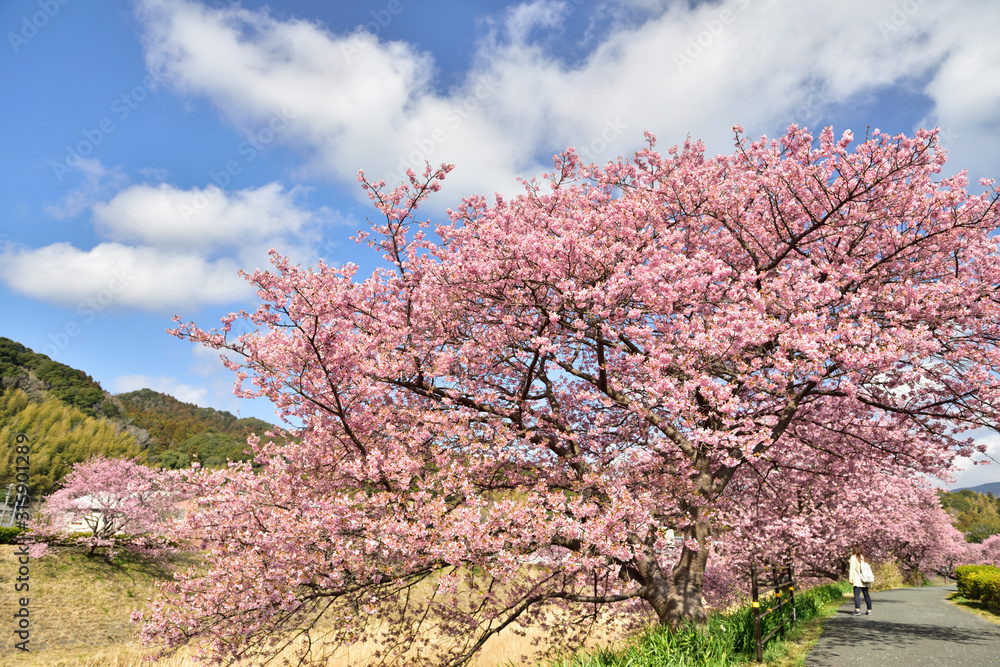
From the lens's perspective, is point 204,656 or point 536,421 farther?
point 536,421

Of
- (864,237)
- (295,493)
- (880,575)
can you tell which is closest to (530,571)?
(295,493)

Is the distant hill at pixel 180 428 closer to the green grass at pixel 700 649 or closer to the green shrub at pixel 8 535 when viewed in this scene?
the green shrub at pixel 8 535

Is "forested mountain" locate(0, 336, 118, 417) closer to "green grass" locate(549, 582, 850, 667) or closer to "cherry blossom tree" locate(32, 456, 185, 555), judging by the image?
"cherry blossom tree" locate(32, 456, 185, 555)

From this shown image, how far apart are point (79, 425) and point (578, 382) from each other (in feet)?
258

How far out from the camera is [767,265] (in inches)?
399

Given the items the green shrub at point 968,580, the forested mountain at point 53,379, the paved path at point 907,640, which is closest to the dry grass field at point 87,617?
the paved path at point 907,640

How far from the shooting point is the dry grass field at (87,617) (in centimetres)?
1312

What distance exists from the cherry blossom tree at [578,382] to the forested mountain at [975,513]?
3499 inches

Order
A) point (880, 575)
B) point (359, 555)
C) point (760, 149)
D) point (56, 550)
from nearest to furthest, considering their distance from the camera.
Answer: point (359, 555) < point (760, 149) < point (56, 550) < point (880, 575)

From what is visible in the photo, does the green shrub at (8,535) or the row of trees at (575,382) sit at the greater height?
the row of trees at (575,382)

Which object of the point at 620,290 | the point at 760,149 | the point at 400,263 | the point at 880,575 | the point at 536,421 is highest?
the point at 760,149

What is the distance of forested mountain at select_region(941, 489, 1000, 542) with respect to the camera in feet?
254

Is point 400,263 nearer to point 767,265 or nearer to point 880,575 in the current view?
point 767,265

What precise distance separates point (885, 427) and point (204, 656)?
1213cm
